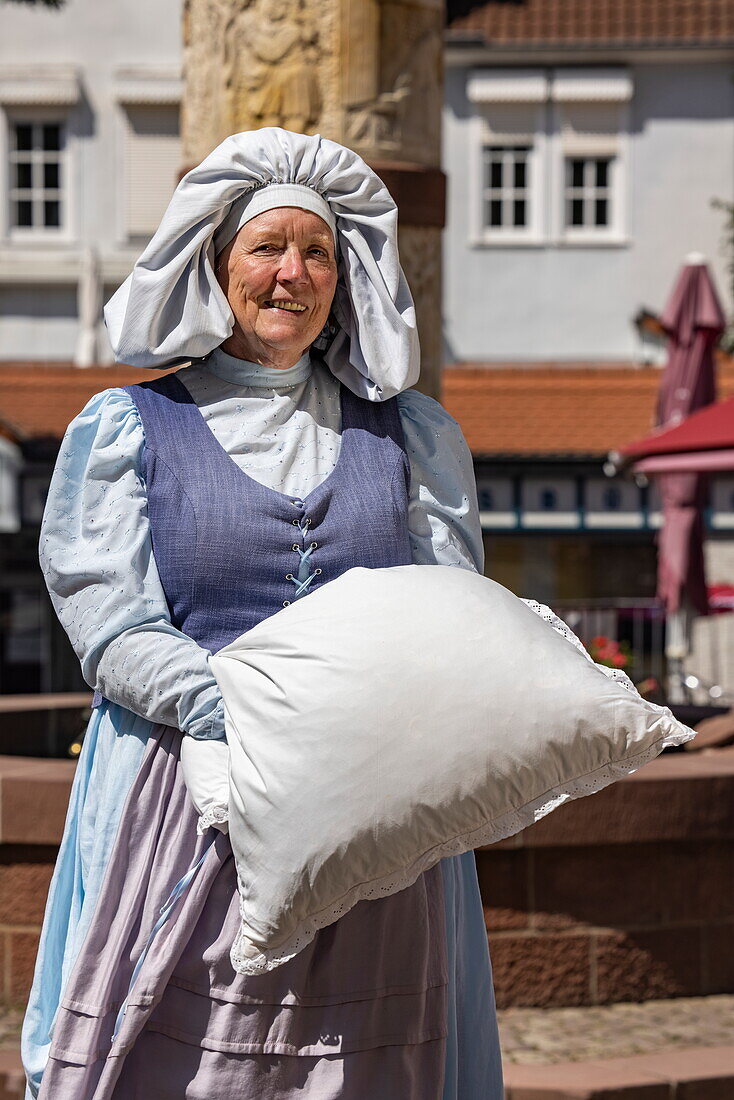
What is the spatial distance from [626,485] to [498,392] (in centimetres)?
203

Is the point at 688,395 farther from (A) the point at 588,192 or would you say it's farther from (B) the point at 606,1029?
(A) the point at 588,192

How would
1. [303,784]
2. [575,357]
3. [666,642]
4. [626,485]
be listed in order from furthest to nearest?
[575,357] < [626,485] < [666,642] < [303,784]

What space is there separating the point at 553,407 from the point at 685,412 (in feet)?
20.2

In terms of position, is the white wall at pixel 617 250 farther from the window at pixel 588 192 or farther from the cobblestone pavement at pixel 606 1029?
the cobblestone pavement at pixel 606 1029

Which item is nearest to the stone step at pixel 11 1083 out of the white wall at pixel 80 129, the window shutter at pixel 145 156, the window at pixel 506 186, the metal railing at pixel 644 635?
the metal railing at pixel 644 635

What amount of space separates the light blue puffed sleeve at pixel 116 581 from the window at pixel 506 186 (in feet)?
64.3

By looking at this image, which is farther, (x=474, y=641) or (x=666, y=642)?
(x=666, y=642)

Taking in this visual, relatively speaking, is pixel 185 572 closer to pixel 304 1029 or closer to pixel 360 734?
pixel 360 734

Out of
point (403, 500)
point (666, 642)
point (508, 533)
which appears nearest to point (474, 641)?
point (403, 500)

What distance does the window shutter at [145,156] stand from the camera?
834 inches

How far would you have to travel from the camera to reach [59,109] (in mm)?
21359

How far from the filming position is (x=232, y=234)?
2.57m

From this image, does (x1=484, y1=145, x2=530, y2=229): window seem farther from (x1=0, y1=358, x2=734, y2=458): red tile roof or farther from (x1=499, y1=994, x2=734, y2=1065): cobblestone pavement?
(x1=499, y1=994, x2=734, y2=1065): cobblestone pavement

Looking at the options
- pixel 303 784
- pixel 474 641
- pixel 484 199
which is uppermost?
pixel 484 199
